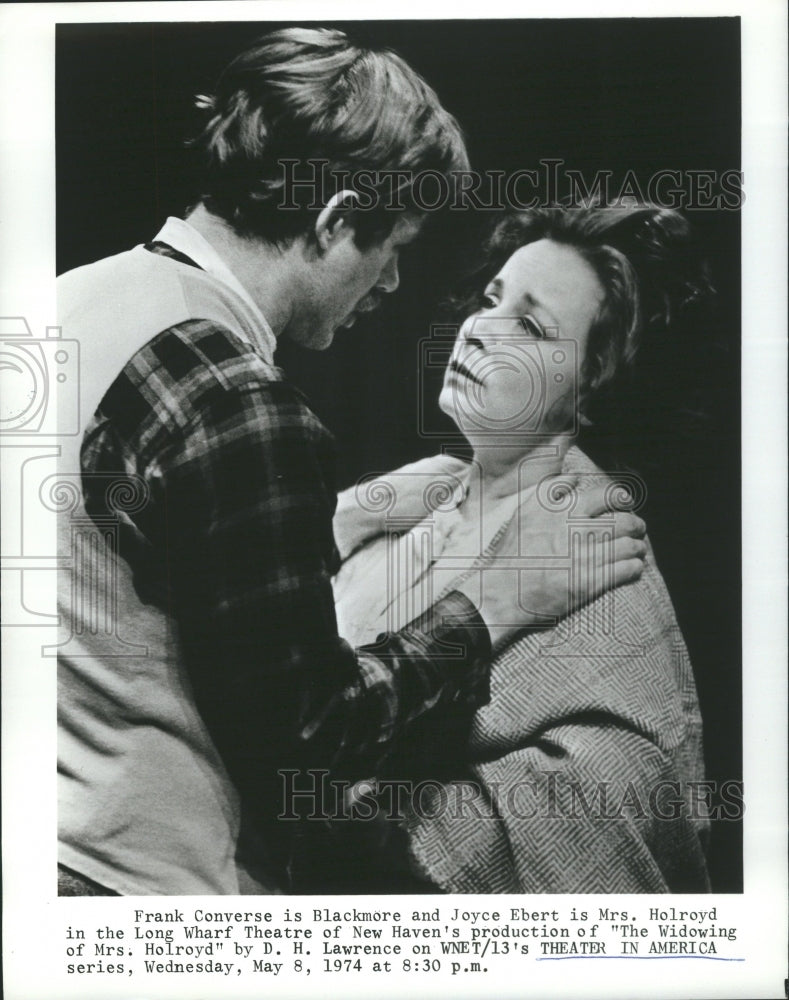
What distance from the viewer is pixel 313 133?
193cm

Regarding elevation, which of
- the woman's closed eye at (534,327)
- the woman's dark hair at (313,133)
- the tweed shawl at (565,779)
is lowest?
the tweed shawl at (565,779)

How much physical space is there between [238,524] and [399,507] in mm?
349

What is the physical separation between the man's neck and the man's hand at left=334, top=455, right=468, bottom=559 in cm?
40

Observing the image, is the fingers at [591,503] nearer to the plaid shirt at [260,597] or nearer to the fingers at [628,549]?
the fingers at [628,549]

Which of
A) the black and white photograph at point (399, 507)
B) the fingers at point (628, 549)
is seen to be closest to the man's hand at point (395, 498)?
the black and white photograph at point (399, 507)

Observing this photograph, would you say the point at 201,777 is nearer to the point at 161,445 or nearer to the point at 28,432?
the point at 161,445

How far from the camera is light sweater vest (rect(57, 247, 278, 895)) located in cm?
190

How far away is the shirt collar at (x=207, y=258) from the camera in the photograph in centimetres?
194

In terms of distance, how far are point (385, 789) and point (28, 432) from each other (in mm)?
1108

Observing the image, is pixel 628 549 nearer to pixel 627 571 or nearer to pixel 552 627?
pixel 627 571

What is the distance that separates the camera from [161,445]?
191 centimetres

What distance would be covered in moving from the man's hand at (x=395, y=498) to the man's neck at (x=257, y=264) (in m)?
0.40

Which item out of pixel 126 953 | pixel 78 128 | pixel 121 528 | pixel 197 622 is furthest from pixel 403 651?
pixel 78 128

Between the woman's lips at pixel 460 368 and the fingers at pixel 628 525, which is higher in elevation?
the woman's lips at pixel 460 368
